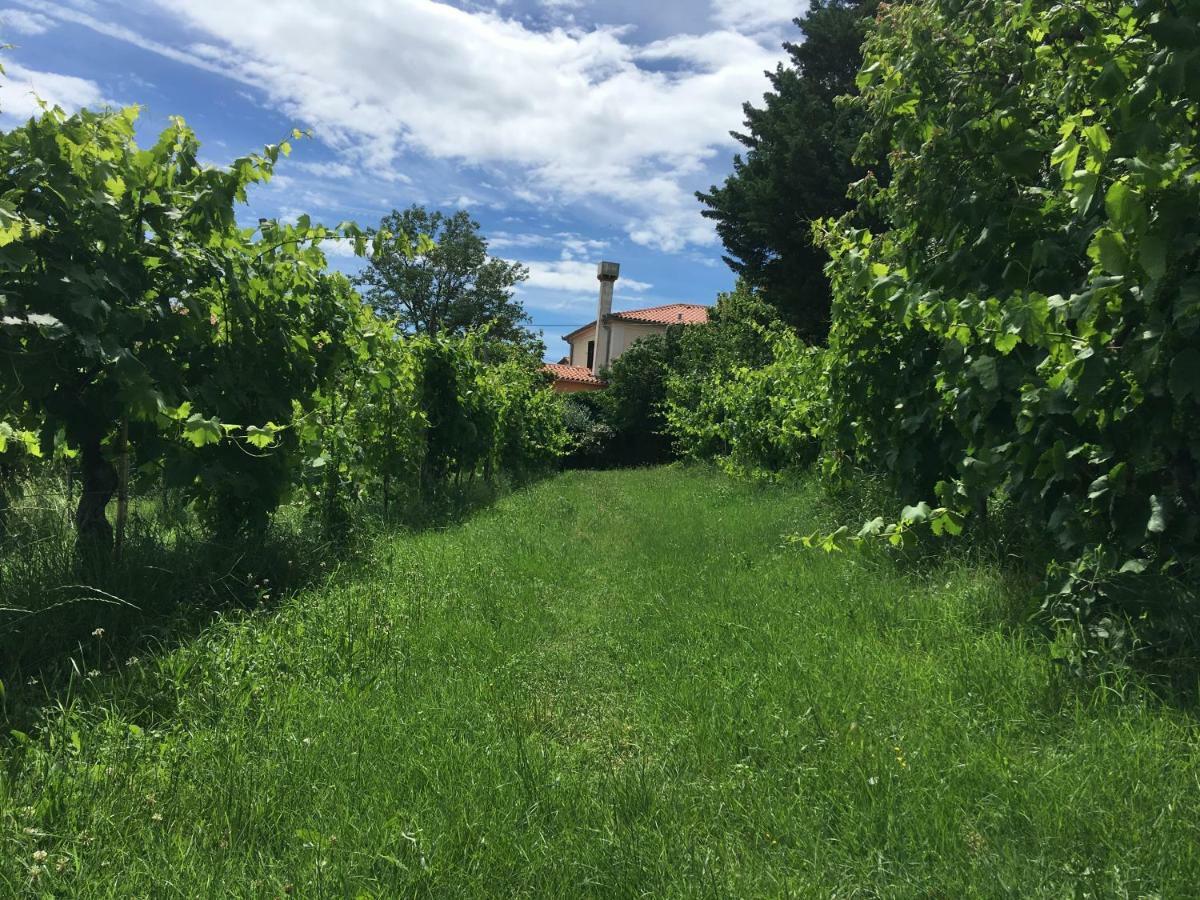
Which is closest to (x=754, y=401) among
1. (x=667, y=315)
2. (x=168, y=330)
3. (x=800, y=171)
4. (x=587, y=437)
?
(x=800, y=171)

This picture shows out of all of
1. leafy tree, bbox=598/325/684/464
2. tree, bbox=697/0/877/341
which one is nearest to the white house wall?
leafy tree, bbox=598/325/684/464

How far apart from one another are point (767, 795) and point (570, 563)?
4317 millimetres

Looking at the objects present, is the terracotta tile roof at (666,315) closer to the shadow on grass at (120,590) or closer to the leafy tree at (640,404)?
the leafy tree at (640,404)

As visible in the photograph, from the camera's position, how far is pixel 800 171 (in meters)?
16.7

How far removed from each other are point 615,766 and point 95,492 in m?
3.61

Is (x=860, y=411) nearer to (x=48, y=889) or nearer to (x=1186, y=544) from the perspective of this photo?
(x=1186, y=544)

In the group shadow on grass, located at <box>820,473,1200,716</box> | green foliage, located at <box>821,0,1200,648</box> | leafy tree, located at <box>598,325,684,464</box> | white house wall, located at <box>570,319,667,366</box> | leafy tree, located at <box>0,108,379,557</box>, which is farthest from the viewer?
white house wall, located at <box>570,319,667,366</box>

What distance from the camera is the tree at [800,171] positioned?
54.2 ft

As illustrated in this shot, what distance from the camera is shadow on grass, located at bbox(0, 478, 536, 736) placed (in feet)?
10.5

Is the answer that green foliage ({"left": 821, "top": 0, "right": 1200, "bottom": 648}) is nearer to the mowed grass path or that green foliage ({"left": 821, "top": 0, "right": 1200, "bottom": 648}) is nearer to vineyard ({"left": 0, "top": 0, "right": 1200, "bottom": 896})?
vineyard ({"left": 0, "top": 0, "right": 1200, "bottom": 896})

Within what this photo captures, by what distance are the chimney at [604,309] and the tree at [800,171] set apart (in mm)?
23817

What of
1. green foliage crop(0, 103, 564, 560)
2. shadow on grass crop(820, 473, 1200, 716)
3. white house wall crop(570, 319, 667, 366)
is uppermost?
white house wall crop(570, 319, 667, 366)

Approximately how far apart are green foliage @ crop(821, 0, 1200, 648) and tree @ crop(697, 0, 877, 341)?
12400 millimetres

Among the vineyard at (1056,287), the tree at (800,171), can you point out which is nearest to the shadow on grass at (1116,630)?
the vineyard at (1056,287)
